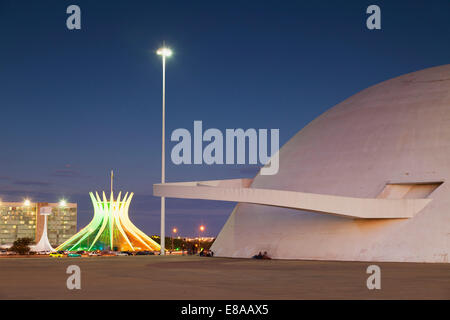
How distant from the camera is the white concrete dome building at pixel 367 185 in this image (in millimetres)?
32625

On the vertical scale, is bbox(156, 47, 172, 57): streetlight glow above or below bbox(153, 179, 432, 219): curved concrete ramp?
above

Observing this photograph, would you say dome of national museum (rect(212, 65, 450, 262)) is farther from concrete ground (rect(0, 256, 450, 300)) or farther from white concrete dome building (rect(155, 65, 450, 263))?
concrete ground (rect(0, 256, 450, 300))

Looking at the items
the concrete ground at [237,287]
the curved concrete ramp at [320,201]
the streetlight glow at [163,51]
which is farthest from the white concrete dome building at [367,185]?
the streetlight glow at [163,51]

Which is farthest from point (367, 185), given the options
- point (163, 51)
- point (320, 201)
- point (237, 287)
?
point (163, 51)

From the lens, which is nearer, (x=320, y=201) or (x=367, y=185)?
(x=320, y=201)

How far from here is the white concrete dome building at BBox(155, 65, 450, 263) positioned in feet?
107

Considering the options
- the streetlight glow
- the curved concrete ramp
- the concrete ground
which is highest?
the streetlight glow

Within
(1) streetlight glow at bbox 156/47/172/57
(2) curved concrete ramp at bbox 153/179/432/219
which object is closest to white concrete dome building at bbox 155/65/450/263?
(2) curved concrete ramp at bbox 153/179/432/219

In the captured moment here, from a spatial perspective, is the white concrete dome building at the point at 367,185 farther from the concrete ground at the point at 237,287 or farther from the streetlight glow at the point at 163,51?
the streetlight glow at the point at 163,51

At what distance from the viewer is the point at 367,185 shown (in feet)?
117

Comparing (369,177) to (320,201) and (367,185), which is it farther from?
(320,201)

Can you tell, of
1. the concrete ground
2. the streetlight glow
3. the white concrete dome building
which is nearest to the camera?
the concrete ground
